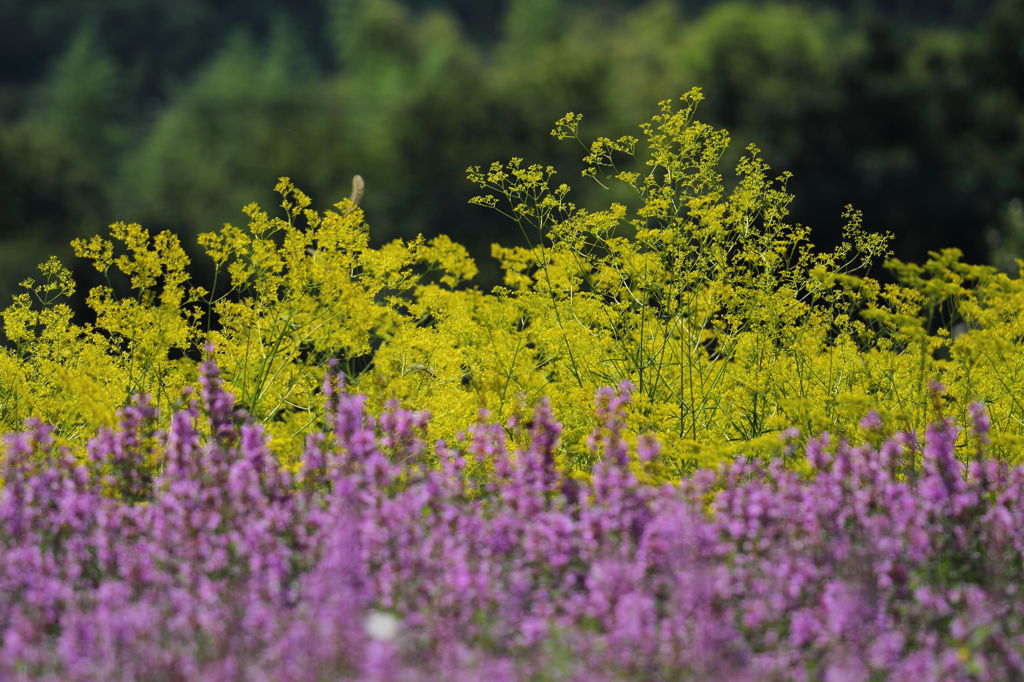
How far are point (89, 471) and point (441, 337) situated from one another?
120 inches

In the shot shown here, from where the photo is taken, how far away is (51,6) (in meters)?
133

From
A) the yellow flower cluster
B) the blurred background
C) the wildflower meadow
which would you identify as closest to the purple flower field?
the wildflower meadow

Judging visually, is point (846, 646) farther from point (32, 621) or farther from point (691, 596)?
point (32, 621)

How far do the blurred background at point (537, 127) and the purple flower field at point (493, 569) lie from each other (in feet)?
66.6

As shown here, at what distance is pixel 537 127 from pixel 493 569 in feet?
151

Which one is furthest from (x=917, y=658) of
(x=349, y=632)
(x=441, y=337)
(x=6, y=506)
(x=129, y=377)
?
(x=129, y=377)

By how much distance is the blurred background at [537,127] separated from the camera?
37344 mm

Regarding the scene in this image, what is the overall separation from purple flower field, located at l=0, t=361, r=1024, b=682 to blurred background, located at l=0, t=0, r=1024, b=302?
20.3 meters

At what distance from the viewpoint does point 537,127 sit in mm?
49469

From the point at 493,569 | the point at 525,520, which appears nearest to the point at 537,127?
the point at 525,520

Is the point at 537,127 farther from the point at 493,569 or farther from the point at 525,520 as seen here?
the point at 493,569

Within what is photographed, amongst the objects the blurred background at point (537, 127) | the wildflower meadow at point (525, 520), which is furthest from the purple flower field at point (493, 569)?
the blurred background at point (537, 127)

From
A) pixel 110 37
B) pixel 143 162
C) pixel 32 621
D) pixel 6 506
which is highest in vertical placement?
pixel 110 37

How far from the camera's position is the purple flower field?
394 cm
